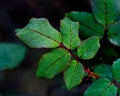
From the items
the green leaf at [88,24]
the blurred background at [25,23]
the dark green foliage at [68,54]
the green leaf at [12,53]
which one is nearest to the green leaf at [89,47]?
the dark green foliage at [68,54]

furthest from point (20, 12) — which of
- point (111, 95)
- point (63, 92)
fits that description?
point (111, 95)

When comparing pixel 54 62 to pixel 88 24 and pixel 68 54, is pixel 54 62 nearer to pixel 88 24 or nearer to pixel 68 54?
pixel 68 54

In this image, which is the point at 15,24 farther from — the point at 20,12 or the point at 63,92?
the point at 63,92

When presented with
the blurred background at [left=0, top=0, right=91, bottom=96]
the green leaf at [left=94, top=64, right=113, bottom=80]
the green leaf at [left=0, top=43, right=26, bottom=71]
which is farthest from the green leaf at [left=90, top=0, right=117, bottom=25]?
the blurred background at [left=0, top=0, right=91, bottom=96]

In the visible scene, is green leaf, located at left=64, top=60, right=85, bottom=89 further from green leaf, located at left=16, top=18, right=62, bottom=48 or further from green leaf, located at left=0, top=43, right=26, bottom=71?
green leaf, located at left=0, top=43, right=26, bottom=71

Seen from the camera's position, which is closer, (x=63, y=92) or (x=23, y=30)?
(x=23, y=30)
